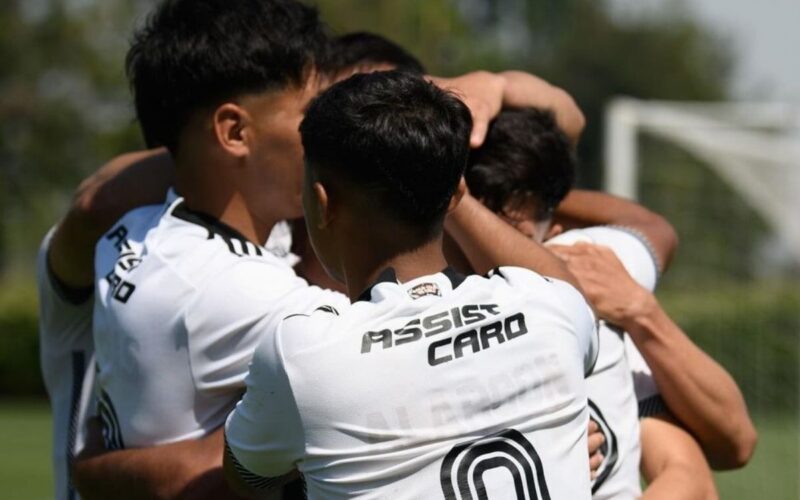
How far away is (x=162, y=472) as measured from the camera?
318 centimetres

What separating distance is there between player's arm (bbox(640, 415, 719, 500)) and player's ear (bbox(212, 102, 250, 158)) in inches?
52.4

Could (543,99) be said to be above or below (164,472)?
above

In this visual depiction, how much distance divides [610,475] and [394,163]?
1057 mm

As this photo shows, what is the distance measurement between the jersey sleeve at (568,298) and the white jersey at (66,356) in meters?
1.78

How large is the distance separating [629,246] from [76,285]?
170 cm

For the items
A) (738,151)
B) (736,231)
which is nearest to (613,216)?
(738,151)

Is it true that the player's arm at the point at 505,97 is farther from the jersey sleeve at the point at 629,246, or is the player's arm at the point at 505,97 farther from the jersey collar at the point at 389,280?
the jersey collar at the point at 389,280

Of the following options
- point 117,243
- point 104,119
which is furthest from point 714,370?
point 104,119

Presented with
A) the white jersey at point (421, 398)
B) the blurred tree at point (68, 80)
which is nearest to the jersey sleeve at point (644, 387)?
the white jersey at point (421, 398)

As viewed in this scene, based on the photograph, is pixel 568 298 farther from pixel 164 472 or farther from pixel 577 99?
pixel 577 99

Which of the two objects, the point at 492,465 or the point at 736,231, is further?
the point at 736,231

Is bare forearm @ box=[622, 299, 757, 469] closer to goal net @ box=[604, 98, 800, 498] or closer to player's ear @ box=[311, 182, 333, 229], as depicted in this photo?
player's ear @ box=[311, 182, 333, 229]

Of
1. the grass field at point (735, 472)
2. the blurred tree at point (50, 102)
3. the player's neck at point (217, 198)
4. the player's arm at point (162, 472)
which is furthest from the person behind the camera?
the blurred tree at point (50, 102)

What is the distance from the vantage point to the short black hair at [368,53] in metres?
3.95
